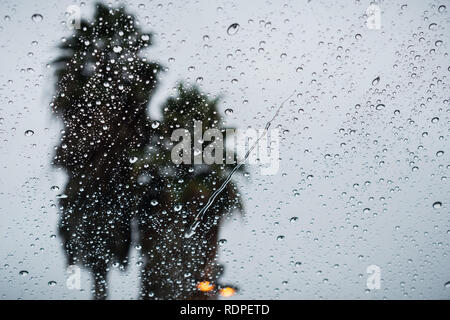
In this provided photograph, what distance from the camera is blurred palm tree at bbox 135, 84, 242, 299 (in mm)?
2137

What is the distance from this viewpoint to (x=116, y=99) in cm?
213

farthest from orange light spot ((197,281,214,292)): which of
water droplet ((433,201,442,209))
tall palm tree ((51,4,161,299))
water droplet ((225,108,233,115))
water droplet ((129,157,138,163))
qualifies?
water droplet ((433,201,442,209))

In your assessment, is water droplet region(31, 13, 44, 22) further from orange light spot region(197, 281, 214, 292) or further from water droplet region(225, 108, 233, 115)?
orange light spot region(197, 281, 214, 292)

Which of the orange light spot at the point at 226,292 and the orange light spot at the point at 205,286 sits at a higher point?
the orange light spot at the point at 205,286

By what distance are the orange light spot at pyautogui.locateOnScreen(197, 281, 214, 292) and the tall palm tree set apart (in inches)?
26.8

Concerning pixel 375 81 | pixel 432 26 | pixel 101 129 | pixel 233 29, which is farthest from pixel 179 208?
pixel 432 26

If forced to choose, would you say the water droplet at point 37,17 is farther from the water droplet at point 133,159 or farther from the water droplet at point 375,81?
the water droplet at point 375,81

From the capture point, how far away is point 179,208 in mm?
2213

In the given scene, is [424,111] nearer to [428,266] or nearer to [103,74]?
[428,266]

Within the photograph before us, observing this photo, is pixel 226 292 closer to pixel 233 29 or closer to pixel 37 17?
pixel 233 29

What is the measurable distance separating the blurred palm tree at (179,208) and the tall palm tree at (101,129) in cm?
16

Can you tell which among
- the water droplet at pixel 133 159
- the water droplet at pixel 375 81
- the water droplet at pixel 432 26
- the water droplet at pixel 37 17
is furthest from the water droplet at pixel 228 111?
the water droplet at pixel 432 26

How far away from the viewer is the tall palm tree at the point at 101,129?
2.05 metres
